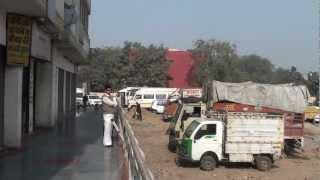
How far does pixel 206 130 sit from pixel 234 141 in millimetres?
1104

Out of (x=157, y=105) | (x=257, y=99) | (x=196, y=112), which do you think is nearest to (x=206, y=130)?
(x=196, y=112)

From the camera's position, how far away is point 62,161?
16.5 m

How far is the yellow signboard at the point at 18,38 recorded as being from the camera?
1748 cm

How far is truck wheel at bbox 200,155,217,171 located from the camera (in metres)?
25.0

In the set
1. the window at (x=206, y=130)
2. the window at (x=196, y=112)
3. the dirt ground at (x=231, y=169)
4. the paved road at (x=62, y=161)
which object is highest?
the window at (x=196, y=112)

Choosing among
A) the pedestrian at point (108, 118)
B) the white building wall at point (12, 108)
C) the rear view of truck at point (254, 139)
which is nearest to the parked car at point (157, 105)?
the rear view of truck at point (254, 139)

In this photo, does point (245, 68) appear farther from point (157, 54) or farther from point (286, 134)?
point (286, 134)

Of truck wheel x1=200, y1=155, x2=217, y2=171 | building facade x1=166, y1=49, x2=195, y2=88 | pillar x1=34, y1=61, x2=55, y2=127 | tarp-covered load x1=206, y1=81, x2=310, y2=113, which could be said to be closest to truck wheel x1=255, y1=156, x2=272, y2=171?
truck wheel x1=200, y1=155, x2=217, y2=171

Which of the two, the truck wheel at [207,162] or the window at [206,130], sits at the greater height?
the window at [206,130]

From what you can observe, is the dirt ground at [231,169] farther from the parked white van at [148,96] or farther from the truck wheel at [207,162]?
the parked white van at [148,96]

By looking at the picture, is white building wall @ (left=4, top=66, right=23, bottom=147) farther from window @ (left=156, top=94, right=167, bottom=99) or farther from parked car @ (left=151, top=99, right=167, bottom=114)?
window @ (left=156, top=94, right=167, bottom=99)

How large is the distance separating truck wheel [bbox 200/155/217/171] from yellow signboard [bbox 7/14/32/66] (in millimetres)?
8947

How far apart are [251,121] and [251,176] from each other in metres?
2.18

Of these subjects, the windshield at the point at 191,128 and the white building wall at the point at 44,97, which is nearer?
the windshield at the point at 191,128
